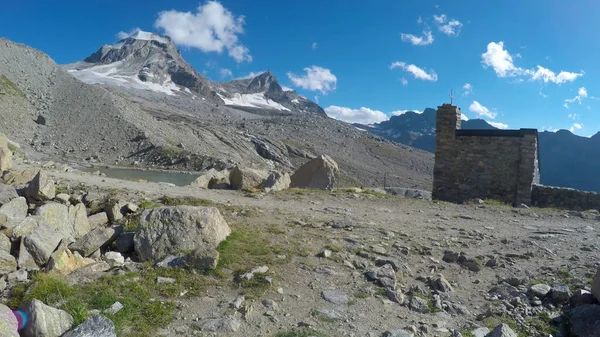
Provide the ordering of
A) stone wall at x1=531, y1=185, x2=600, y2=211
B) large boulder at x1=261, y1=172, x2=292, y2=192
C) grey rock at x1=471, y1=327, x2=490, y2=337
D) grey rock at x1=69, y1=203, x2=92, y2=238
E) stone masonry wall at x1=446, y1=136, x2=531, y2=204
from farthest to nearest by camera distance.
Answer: stone masonry wall at x1=446, y1=136, x2=531, y2=204
stone wall at x1=531, y1=185, x2=600, y2=211
large boulder at x1=261, y1=172, x2=292, y2=192
grey rock at x1=69, y1=203, x2=92, y2=238
grey rock at x1=471, y1=327, x2=490, y2=337

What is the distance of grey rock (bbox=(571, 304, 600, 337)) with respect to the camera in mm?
5805

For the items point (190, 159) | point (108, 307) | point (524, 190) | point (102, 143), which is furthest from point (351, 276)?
point (102, 143)

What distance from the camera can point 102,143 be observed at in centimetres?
6344

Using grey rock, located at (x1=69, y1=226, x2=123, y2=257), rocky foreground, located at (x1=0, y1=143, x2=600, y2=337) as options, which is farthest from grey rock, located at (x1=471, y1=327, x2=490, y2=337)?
grey rock, located at (x1=69, y1=226, x2=123, y2=257)

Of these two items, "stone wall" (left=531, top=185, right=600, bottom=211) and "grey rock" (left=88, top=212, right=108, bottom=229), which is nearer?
"grey rock" (left=88, top=212, right=108, bottom=229)

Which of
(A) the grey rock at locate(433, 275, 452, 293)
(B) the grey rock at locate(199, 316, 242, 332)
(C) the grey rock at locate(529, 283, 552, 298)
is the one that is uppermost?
(C) the grey rock at locate(529, 283, 552, 298)

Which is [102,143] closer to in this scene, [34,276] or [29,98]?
[29,98]

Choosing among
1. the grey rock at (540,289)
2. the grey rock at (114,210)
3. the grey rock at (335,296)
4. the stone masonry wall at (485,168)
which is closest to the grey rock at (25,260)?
the grey rock at (114,210)

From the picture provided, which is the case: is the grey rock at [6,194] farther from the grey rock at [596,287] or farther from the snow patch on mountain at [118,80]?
the snow patch on mountain at [118,80]

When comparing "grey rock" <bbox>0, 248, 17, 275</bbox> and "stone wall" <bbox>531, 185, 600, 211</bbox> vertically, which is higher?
"stone wall" <bbox>531, 185, 600, 211</bbox>

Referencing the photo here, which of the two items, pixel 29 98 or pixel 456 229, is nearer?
pixel 456 229

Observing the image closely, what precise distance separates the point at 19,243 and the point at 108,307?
10.7 feet

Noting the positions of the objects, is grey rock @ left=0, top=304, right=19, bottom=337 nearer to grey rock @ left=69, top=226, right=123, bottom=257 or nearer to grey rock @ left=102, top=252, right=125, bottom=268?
grey rock @ left=102, top=252, right=125, bottom=268

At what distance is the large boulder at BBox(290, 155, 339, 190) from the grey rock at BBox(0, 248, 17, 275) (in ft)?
46.4
